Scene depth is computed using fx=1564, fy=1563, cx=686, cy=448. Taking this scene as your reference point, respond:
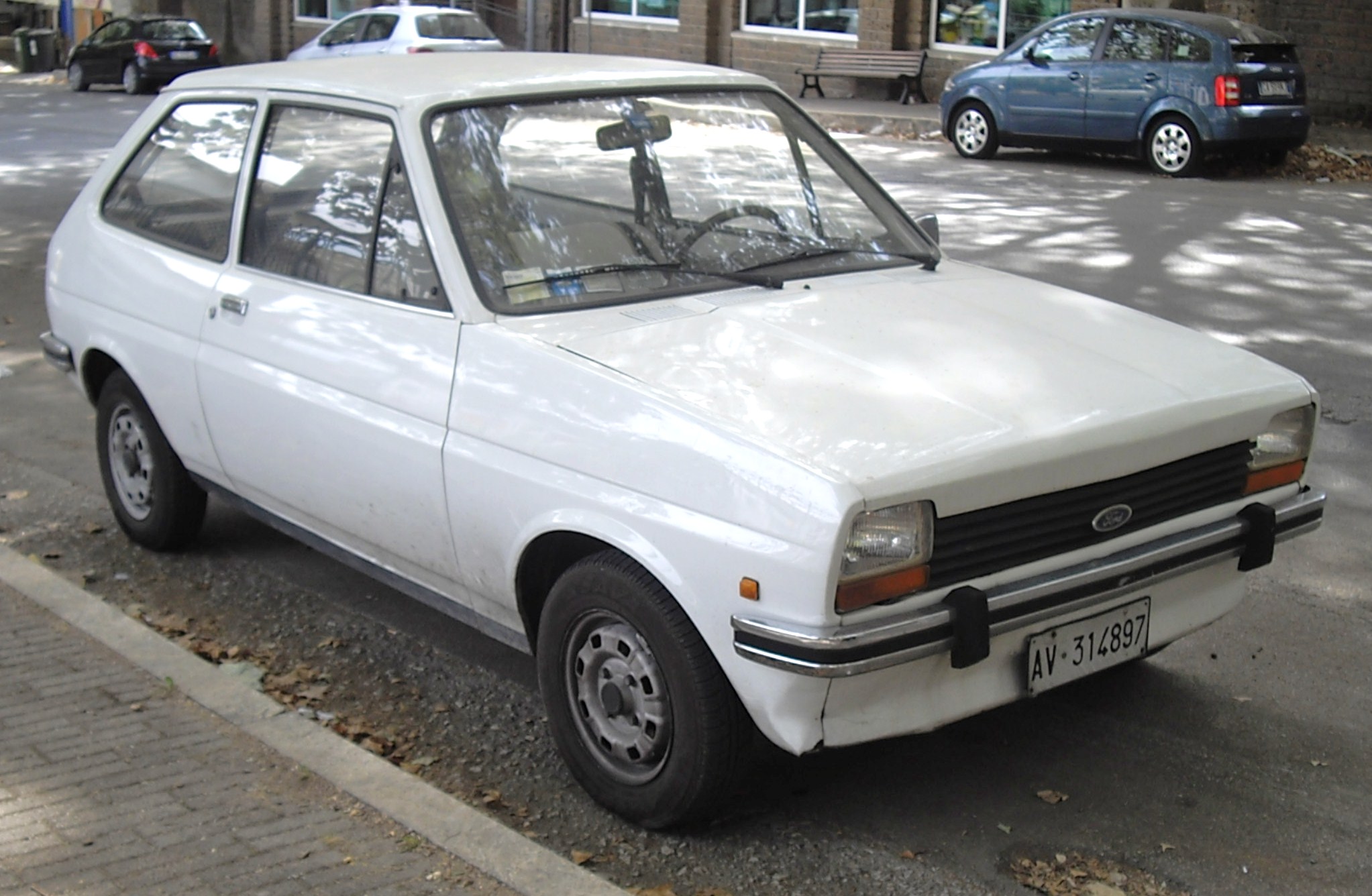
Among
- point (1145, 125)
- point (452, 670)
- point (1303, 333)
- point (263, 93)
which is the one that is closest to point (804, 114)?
point (263, 93)

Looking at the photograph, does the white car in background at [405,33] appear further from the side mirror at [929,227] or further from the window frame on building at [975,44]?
the side mirror at [929,227]

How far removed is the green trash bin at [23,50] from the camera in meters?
38.4


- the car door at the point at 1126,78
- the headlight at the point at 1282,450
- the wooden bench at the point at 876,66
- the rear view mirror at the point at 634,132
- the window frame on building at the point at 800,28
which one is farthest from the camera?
the window frame on building at the point at 800,28

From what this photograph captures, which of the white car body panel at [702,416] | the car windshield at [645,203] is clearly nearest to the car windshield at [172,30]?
the white car body panel at [702,416]

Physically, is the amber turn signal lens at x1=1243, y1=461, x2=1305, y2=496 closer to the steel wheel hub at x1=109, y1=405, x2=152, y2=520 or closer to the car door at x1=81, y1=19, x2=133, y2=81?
the steel wheel hub at x1=109, y1=405, x2=152, y2=520

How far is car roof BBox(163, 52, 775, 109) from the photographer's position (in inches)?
181

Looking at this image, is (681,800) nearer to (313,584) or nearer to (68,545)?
(313,584)

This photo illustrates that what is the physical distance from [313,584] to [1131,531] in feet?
10.2

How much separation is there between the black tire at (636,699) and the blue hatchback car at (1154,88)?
45.2ft

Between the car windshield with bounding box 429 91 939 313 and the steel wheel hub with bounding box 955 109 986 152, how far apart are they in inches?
542

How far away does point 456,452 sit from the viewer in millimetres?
4074

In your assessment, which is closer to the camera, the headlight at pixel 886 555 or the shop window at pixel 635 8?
the headlight at pixel 886 555

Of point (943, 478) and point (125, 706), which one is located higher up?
point (943, 478)

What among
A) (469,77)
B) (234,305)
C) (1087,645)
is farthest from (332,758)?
(469,77)
